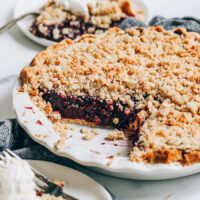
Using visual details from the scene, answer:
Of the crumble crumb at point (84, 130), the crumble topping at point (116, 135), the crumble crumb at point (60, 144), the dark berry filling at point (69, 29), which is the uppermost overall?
the dark berry filling at point (69, 29)

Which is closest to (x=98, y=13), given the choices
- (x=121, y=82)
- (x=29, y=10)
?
(x=29, y=10)

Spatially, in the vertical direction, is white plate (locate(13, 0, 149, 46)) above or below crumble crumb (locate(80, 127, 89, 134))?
above

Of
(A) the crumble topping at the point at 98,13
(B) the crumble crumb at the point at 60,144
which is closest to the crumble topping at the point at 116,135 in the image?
(B) the crumble crumb at the point at 60,144

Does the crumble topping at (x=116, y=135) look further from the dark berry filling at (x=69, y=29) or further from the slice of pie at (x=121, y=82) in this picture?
the dark berry filling at (x=69, y=29)

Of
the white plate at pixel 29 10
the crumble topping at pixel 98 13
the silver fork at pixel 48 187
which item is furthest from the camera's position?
the crumble topping at pixel 98 13

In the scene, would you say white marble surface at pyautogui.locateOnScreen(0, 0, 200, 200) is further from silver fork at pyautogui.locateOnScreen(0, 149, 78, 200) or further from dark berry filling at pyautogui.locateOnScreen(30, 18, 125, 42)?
silver fork at pyautogui.locateOnScreen(0, 149, 78, 200)

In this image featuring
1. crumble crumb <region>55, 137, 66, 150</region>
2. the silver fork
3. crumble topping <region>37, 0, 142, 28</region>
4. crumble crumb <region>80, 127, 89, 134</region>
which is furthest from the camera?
crumble topping <region>37, 0, 142, 28</region>

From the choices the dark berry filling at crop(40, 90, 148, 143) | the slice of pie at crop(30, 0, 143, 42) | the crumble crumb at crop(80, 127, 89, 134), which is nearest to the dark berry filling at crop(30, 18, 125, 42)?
the slice of pie at crop(30, 0, 143, 42)
